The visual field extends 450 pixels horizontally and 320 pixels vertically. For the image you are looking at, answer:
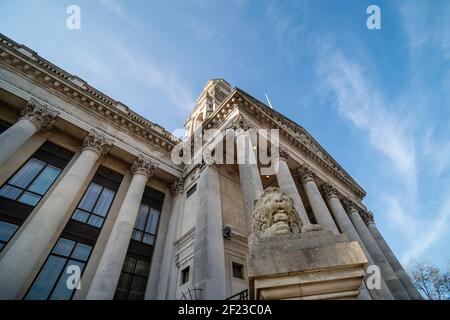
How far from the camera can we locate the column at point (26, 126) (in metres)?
10.8

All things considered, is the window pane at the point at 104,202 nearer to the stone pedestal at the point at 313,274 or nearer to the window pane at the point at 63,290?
the window pane at the point at 63,290

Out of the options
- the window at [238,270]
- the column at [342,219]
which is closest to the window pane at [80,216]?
the window at [238,270]

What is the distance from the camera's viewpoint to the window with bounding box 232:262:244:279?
11305mm

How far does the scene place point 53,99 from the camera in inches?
560

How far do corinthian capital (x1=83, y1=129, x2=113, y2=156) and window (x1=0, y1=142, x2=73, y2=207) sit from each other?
1.98 meters

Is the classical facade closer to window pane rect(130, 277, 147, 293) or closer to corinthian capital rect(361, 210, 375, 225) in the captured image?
window pane rect(130, 277, 147, 293)

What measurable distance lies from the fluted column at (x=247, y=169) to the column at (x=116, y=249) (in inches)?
258

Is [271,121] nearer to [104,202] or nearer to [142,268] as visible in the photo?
[104,202]

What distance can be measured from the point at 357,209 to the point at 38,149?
25.3 metres

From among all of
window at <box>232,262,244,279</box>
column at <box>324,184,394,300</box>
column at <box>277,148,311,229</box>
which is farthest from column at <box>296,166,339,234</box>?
window at <box>232,262,244,279</box>

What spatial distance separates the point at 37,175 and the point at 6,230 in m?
3.45

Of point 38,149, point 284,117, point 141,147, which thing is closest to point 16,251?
point 38,149
